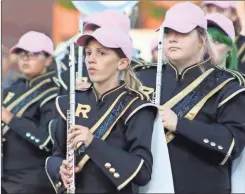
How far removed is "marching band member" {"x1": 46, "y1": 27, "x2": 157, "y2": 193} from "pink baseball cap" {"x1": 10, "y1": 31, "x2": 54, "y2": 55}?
132 cm

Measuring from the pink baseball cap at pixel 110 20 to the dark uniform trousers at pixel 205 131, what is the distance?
2.37 feet

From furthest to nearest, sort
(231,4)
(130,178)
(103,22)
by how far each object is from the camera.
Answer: (231,4)
(103,22)
(130,178)

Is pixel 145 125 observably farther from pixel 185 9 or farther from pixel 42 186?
pixel 42 186

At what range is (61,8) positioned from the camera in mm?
8539

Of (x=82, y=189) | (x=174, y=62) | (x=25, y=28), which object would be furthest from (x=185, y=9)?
(x=25, y=28)

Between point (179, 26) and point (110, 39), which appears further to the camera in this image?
point (179, 26)

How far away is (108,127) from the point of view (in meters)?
3.14

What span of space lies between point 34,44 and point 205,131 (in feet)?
5.32

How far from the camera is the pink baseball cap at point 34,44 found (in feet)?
15.1

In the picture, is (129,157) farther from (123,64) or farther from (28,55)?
(28,55)

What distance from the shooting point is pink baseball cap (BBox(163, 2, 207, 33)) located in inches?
135

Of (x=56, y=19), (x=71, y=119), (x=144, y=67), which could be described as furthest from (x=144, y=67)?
(x=56, y=19)

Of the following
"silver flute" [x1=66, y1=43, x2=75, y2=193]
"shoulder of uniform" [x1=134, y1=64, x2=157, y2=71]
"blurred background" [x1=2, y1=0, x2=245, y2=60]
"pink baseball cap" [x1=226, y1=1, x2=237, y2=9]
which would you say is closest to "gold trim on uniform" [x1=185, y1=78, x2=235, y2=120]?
"shoulder of uniform" [x1=134, y1=64, x2=157, y2=71]

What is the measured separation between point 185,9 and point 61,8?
5.13 meters
